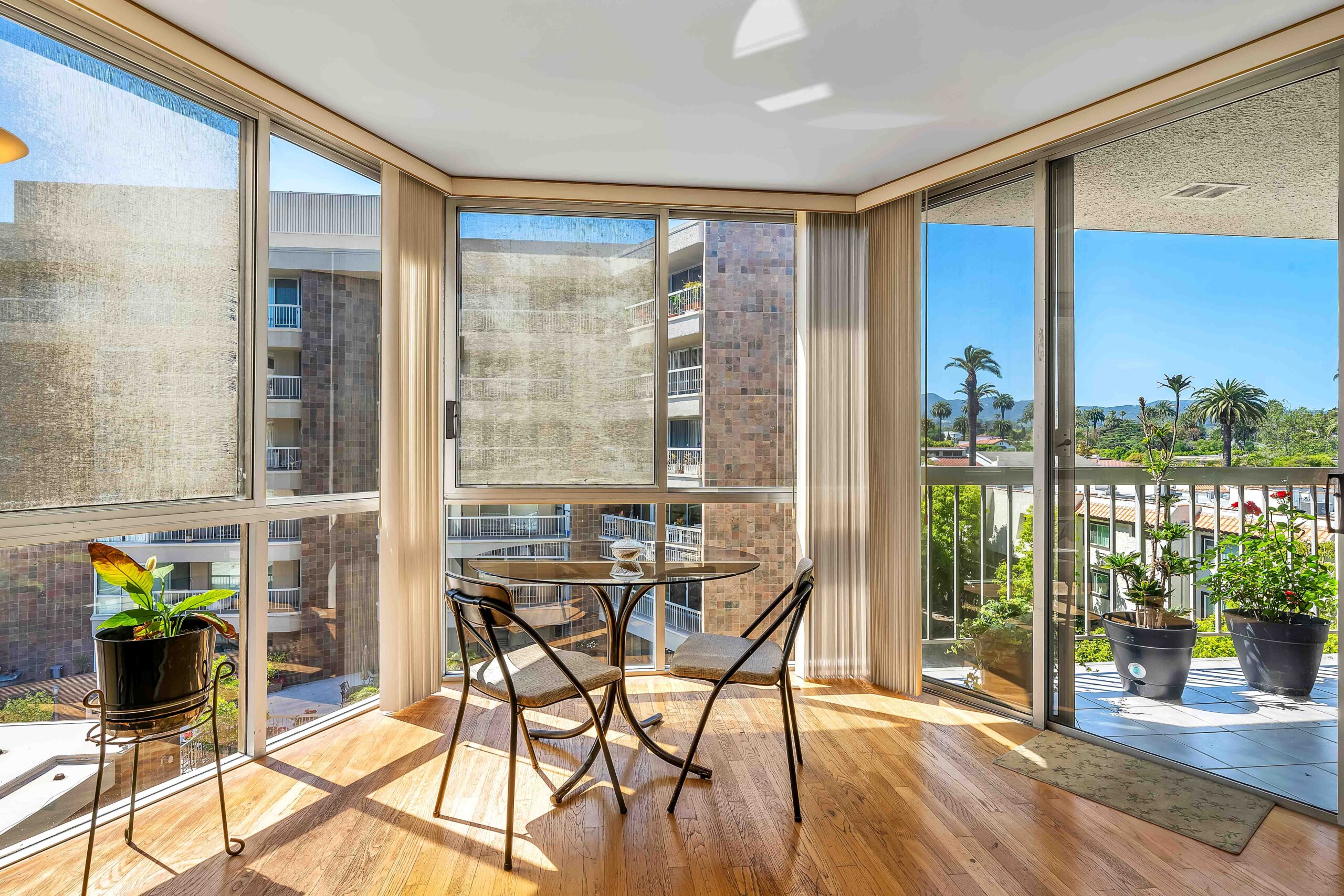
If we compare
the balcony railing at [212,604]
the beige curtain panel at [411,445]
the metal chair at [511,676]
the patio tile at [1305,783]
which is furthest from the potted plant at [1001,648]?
the balcony railing at [212,604]

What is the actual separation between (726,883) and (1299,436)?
255cm

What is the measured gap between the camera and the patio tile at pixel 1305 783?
245 centimetres

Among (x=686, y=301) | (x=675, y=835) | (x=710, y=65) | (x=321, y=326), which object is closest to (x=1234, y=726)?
(x=675, y=835)

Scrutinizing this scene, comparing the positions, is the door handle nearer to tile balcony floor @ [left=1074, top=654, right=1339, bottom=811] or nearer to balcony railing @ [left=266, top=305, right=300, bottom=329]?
tile balcony floor @ [left=1074, top=654, right=1339, bottom=811]

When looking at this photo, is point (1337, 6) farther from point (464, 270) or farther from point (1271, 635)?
point (464, 270)

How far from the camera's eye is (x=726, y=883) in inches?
81.4

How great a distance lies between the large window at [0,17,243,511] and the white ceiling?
1.22ft

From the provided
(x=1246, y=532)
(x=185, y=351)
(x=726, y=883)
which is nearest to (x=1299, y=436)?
(x=1246, y=532)

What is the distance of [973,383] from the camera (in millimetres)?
3557

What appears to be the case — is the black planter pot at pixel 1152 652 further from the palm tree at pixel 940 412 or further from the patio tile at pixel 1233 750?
the palm tree at pixel 940 412

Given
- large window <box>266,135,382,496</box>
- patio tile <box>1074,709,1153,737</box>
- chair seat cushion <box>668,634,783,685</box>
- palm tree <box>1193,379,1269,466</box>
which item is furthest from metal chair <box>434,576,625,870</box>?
palm tree <box>1193,379,1269,466</box>

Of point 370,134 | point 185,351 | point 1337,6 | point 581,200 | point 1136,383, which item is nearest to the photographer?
point 1337,6

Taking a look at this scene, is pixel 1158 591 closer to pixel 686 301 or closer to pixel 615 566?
pixel 615 566

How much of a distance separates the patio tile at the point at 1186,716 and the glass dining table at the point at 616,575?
1.76 meters
